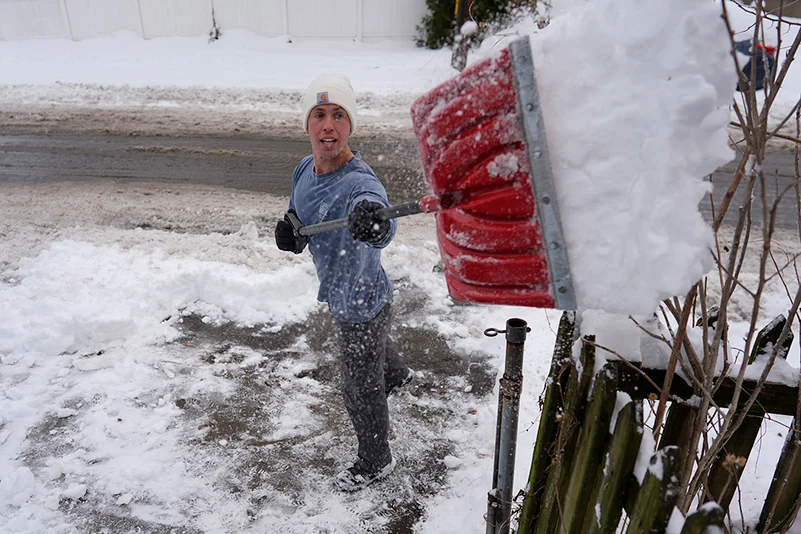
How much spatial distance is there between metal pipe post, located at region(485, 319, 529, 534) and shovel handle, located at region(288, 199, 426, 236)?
17.6 inches

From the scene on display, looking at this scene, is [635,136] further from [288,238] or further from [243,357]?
[243,357]

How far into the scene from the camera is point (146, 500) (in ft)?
8.60

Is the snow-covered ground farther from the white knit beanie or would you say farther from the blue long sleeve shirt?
the blue long sleeve shirt

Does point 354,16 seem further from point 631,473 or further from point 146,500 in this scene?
point 631,473

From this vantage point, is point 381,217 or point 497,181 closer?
A: point 497,181

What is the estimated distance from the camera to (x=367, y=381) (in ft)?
8.43

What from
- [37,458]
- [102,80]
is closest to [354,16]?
[102,80]

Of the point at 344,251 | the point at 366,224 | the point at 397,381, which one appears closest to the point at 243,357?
the point at 397,381

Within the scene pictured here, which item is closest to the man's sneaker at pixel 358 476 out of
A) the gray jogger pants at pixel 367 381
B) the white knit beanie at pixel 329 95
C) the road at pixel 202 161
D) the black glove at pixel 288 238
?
the gray jogger pants at pixel 367 381

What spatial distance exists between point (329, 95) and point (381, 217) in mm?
852

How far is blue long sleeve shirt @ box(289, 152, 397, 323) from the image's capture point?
2.35 metres

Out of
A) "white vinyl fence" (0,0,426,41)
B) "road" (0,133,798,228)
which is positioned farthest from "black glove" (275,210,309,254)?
"white vinyl fence" (0,0,426,41)

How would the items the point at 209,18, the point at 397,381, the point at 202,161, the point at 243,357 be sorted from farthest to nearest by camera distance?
1. the point at 209,18
2. the point at 202,161
3. the point at 243,357
4. the point at 397,381

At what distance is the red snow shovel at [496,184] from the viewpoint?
3.89 feet
